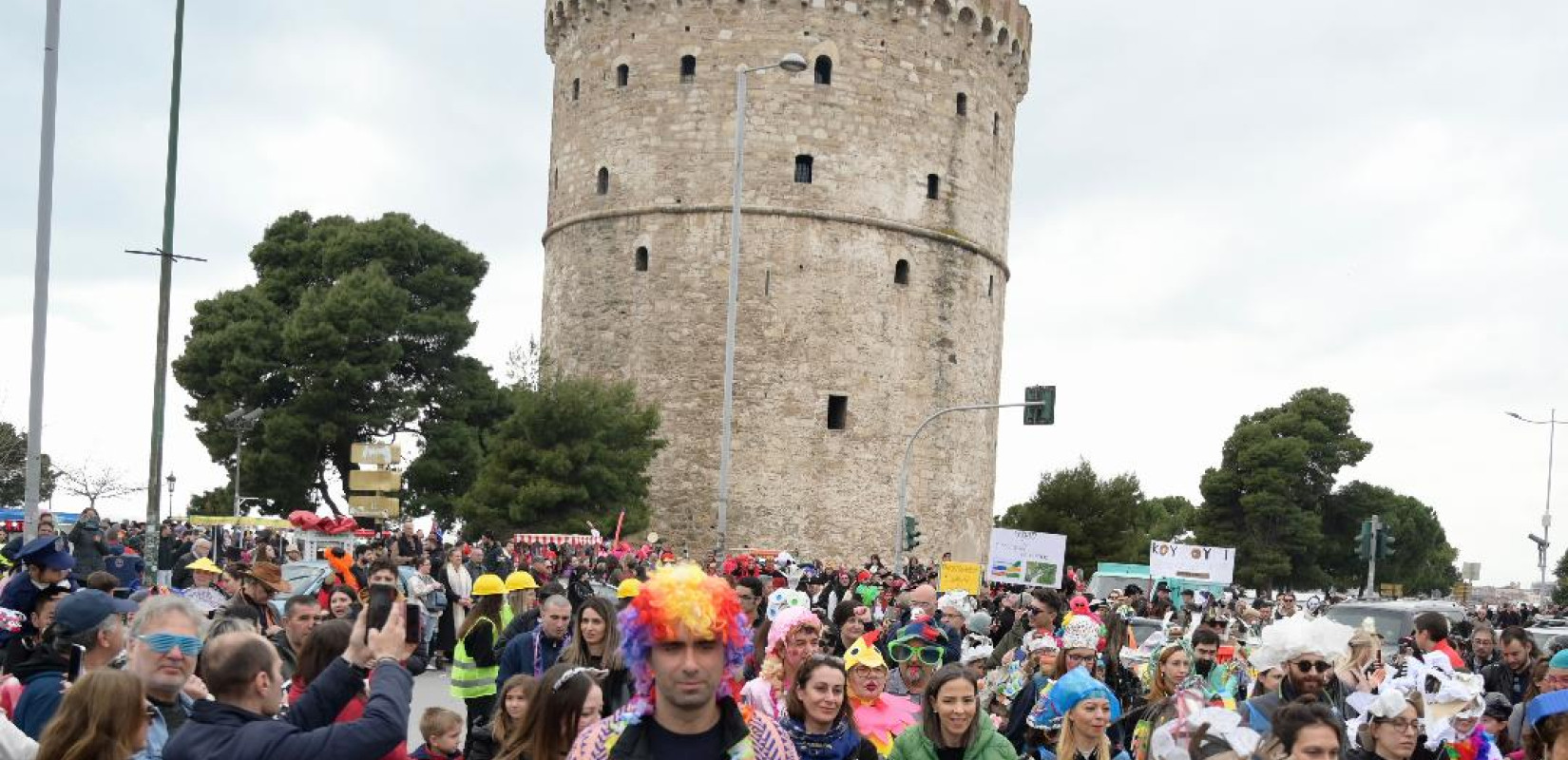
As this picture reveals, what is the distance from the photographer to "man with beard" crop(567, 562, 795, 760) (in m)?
3.77

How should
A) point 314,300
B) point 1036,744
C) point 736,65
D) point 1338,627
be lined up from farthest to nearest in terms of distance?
point 314,300
point 736,65
point 1338,627
point 1036,744

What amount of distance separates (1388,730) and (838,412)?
1290 inches

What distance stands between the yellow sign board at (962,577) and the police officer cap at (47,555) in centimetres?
1618

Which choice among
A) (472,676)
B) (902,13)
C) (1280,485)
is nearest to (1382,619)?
(472,676)

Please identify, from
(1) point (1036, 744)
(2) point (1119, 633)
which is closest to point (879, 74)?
(2) point (1119, 633)

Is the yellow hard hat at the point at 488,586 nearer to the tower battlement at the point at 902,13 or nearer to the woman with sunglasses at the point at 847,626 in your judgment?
the woman with sunglasses at the point at 847,626

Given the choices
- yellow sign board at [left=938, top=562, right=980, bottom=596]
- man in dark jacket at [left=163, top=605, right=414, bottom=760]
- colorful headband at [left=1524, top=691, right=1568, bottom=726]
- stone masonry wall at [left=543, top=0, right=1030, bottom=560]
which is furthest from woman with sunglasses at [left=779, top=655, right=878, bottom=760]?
stone masonry wall at [left=543, top=0, right=1030, bottom=560]

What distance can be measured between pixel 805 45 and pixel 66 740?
3457 cm

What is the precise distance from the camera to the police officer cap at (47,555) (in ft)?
23.6

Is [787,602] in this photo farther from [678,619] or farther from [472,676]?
[678,619]

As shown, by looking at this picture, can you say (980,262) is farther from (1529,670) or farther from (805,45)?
(1529,670)

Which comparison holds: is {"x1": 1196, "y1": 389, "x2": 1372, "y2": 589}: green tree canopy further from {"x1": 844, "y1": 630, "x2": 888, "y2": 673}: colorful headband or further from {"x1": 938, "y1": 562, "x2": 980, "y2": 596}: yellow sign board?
{"x1": 844, "y1": 630, "x2": 888, "y2": 673}: colorful headband

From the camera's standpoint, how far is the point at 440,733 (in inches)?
239

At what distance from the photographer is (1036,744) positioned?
261 inches
